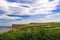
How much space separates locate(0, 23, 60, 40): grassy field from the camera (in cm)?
293

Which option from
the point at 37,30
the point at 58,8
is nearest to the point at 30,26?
the point at 37,30

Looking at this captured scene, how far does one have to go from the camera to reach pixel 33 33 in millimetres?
2967

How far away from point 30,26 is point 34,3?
14.0 inches

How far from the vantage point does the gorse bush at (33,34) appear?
115 inches

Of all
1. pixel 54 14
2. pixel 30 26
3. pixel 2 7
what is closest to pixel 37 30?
pixel 30 26

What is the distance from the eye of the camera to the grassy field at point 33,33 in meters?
2.93

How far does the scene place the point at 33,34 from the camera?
2.96m

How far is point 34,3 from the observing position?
9.82 ft

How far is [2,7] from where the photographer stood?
297 cm

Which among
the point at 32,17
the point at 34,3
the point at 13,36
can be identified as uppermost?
the point at 34,3

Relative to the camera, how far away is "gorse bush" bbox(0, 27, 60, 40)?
2928 millimetres

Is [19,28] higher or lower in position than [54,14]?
lower

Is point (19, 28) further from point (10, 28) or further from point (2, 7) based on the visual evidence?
point (2, 7)

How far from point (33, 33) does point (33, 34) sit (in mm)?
16
